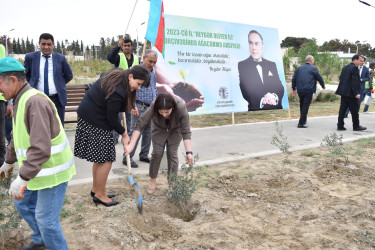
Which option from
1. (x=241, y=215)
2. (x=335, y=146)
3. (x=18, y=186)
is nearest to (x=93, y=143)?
(x=18, y=186)

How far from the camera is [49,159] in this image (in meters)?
2.29

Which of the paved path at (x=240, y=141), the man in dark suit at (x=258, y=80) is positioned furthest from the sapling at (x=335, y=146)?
the man in dark suit at (x=258, y=80)

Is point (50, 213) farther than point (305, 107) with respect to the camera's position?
No

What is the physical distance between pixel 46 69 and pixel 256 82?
5.93 m

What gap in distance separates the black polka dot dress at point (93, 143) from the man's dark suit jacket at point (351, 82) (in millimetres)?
6704

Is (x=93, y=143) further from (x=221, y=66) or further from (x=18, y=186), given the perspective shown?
(x=221, y=66)

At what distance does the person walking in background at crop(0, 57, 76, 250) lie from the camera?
2129mm

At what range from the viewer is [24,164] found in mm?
2127

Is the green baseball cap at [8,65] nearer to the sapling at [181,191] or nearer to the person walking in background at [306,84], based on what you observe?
the sapling at [181,191]

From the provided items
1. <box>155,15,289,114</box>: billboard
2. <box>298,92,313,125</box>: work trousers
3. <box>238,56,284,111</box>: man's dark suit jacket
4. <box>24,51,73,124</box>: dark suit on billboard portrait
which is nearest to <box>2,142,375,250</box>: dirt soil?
<box>24,51,73,124</box>: dark suit on billboard portrait

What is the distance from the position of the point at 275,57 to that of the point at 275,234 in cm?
751

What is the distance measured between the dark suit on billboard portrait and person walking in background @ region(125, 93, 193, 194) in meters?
1.80

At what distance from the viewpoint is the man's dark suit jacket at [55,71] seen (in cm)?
484

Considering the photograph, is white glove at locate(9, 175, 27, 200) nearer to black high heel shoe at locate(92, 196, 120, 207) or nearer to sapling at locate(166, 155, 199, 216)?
black high heel shoe at locate(92, 196, 120, 207)
